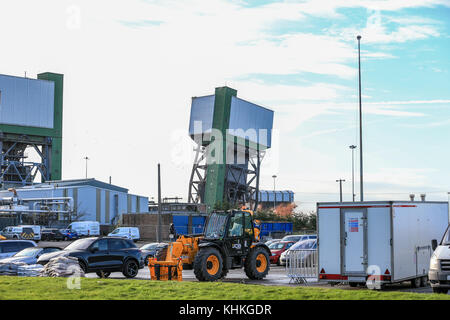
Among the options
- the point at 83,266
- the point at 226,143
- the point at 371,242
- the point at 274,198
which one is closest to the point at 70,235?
the point at 226,143

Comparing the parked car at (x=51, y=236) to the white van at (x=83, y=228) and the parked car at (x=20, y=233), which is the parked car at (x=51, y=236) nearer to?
the white van at (x=83, y=228)

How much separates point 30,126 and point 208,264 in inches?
2983

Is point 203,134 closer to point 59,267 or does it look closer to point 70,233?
point 70,233

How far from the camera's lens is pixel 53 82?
94.6 metres

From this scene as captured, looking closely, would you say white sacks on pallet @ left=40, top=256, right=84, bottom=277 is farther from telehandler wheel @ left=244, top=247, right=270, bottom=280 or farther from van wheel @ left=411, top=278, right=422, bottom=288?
van wheel @ left=411, top=278, right=422, bottom=288

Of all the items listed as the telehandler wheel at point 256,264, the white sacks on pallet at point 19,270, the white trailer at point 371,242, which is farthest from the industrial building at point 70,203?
the white trailer at point 371,242

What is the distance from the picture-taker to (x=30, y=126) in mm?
92188

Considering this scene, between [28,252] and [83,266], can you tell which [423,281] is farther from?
[28,252]

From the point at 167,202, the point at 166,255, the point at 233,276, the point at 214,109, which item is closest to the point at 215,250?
the point at 166,255

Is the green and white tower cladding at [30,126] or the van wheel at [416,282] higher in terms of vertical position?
the green and white tower cladding at [30,126]

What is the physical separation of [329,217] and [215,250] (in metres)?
4.80

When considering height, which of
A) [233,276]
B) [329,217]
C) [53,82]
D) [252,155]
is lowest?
[233,276]

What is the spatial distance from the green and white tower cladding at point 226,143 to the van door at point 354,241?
59.0 m

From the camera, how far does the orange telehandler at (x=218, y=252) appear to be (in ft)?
70.2
